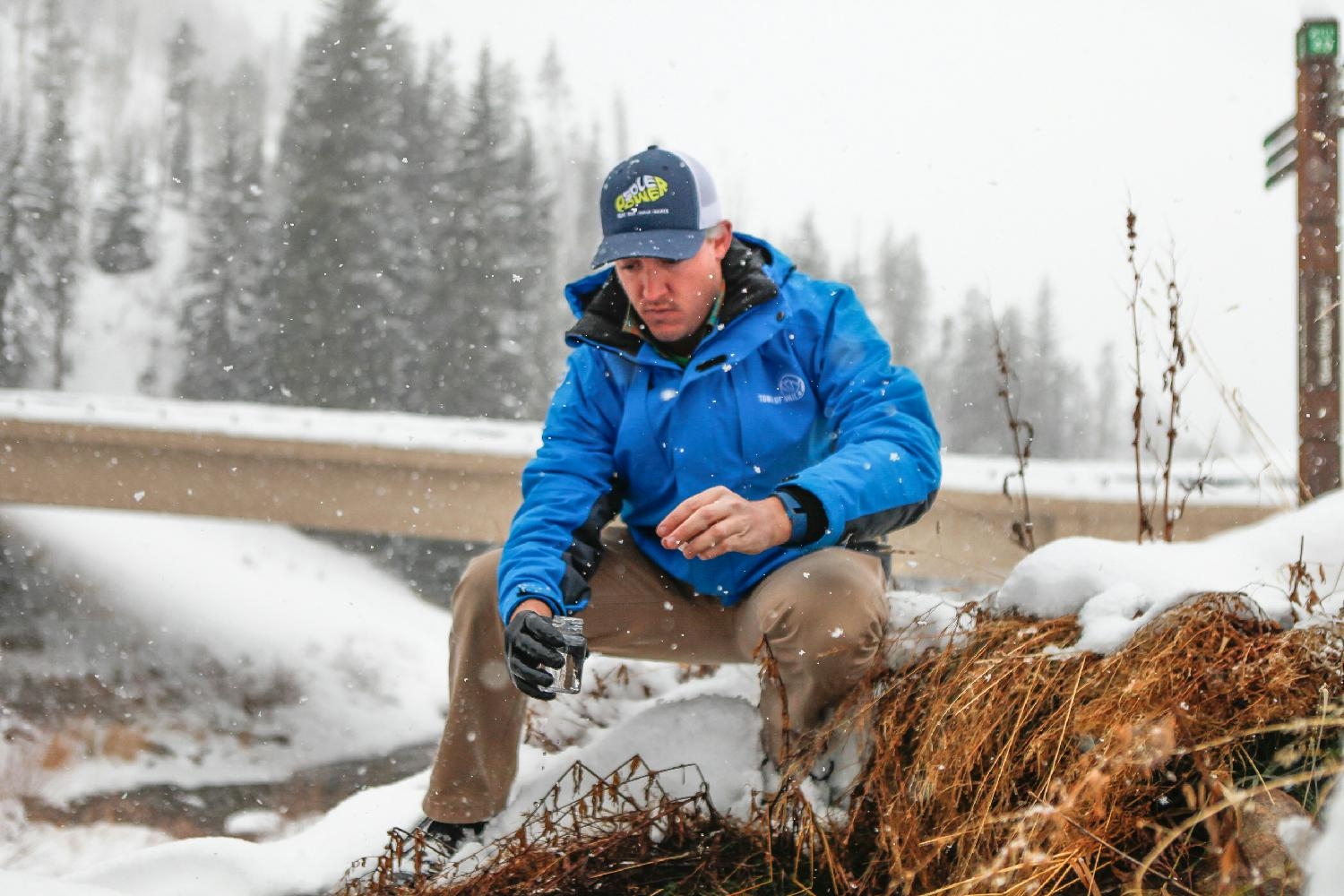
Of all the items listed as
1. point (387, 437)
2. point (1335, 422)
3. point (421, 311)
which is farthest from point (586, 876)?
point (421, 311)

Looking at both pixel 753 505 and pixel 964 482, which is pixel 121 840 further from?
pixel 753 505

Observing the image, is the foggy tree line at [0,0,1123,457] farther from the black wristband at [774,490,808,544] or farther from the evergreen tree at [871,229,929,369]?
the black wristband at [774,490,808,544]

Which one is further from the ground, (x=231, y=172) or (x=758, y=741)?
(x=231, y=172)

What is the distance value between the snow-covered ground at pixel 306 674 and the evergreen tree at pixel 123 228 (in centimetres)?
3177

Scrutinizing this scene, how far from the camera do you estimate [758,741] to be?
2959 millimetres

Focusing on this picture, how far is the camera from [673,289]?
3.05 metres

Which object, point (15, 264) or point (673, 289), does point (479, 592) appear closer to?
point (673, 289)

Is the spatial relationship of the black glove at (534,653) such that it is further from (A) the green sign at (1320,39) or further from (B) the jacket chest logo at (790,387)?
(A) the green sign at (1320,39)

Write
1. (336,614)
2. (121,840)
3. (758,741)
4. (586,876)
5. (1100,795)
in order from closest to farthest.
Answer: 1. (1100,795)
2. (586,876)
3. (758,741)
4. (121,840)
5. (336,614)

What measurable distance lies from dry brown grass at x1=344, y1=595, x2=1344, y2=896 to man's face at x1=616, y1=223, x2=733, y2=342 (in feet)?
4.00

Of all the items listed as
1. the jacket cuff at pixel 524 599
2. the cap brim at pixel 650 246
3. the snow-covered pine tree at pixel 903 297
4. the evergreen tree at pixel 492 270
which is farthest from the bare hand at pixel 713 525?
the snow-covered pine tree at pixel 903 297

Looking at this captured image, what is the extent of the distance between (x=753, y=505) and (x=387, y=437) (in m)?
13.0

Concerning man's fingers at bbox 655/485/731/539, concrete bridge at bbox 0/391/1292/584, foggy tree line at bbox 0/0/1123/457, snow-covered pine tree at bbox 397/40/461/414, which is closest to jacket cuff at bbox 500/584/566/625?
man's fingers at bbox 655/485/731/539

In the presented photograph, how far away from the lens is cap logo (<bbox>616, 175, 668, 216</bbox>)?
3.04 meters
